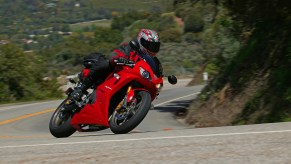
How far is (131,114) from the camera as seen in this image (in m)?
7.77

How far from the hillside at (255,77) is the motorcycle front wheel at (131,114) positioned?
13.4 feet

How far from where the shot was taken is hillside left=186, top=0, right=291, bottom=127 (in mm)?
12234

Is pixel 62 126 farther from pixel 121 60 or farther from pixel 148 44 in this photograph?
pixel 148 44

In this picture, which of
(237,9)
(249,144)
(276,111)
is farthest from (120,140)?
(237,9)

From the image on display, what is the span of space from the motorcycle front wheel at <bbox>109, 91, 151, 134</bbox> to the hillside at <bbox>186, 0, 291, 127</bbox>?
4.08 meters

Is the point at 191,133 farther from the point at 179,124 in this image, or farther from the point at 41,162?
the point at 179,124

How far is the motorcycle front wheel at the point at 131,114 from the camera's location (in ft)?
25.0

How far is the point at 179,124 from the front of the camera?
15.7 metres

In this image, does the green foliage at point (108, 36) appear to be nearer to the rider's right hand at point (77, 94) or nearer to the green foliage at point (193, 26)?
the green foliage at point (193, 26)

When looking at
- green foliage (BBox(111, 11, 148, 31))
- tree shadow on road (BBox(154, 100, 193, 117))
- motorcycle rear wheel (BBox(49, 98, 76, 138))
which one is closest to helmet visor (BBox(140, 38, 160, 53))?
motorcycle rear wheel (BBox(49, 98, 76, 138))

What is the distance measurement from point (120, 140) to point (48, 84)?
3739 centimetres

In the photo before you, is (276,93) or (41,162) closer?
(41,162)

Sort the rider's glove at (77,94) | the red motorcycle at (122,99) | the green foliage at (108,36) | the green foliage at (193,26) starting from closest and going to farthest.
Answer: the red motorcycle at (122,99) < the rider's glove at (77,94) < the green foliage at (193,26) < the green foliage at (108,36)

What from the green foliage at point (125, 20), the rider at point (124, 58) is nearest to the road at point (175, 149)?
the rider at point (124, 58)
